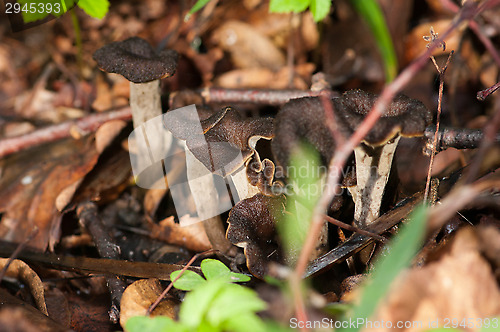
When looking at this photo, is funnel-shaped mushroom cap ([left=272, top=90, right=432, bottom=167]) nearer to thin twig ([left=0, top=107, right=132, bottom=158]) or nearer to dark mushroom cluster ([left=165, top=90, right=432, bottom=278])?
dark mushroom cluster ([left=165, top=90, right=432, bottom=278])

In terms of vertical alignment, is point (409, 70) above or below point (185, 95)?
above

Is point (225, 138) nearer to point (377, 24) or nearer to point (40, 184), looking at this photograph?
point (377, 24)

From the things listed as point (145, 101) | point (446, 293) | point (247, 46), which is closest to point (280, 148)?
point (446, 293)

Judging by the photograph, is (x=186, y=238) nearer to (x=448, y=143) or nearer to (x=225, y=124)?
(x=225, y=124)

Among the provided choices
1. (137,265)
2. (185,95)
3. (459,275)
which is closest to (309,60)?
(185,95)

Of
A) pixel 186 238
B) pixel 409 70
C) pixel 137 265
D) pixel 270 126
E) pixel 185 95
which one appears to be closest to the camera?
pixel 409 70

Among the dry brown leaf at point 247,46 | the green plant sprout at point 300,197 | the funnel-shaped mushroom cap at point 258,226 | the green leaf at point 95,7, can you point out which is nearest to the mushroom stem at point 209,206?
the funnel-shaped mushroom cap at point 258,226
